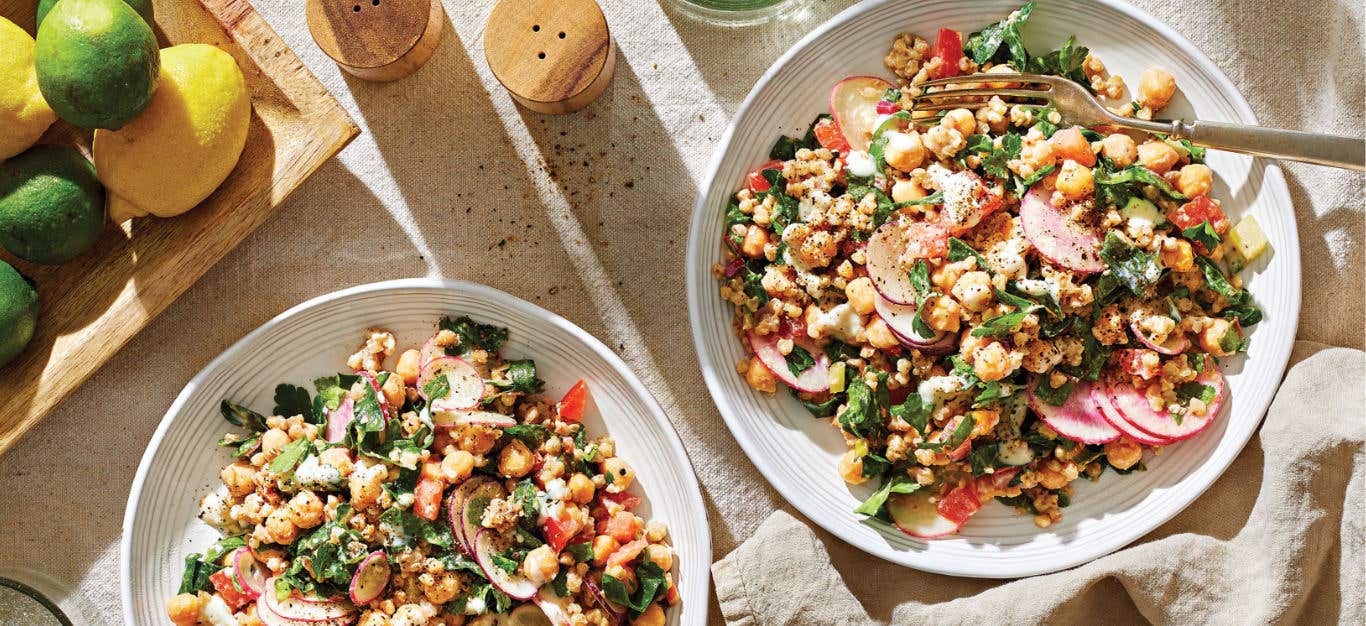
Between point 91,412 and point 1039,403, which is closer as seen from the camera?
point 1039,403

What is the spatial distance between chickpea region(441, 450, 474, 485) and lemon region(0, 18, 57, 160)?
901 millimetres

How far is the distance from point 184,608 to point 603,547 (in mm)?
770

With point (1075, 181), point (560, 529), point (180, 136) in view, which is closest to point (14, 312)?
point (180, 136)

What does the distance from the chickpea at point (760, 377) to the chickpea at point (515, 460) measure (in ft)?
1.38

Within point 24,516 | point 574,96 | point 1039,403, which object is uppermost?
point 574,96

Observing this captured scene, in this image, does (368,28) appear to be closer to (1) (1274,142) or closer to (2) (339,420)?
(2) (339,420)

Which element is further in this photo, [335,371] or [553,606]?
[335,371]

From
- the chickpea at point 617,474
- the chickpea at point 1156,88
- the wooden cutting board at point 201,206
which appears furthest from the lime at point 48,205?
the chickpea at point 1156,88

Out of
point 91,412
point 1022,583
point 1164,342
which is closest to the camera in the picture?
point 1164,342

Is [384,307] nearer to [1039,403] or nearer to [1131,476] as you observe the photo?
[1039,403]

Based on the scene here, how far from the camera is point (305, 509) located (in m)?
1.60

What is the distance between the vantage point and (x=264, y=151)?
1.66m

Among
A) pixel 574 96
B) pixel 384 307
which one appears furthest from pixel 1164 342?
pixel 384 307

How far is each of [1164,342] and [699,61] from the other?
38.9 inches
